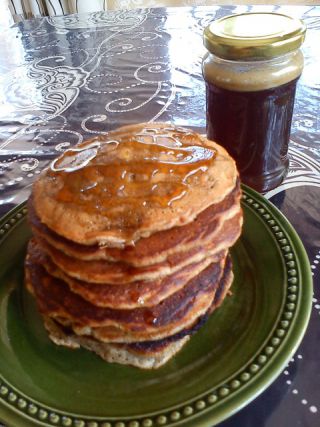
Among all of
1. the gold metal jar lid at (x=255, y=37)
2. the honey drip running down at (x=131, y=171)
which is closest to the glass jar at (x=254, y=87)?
the gold metal jar lid at (x=255, y=37)

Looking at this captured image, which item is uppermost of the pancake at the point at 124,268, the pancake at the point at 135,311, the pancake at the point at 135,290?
the pancake at the point at 124,268

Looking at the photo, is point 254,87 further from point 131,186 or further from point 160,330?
point 160,330

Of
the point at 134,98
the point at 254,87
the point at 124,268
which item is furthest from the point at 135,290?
the point at 134,98

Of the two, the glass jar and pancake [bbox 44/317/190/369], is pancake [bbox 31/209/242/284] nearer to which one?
pancake [bbox 44/317/190/369]

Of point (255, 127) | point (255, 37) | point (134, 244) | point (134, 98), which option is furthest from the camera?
point (134, 98)

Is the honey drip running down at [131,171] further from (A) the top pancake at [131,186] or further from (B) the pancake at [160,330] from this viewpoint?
(B) the pancake at [160,330]

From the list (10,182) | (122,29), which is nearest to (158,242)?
(10,182)
